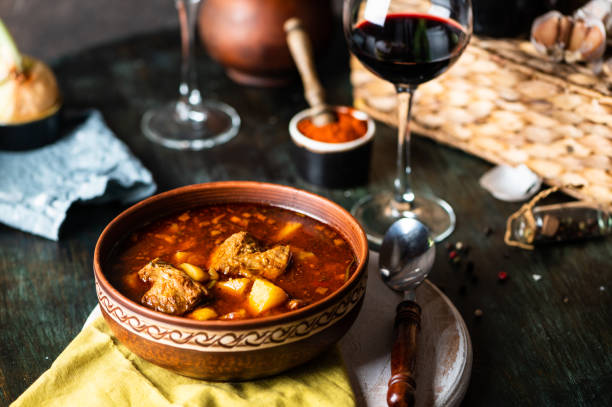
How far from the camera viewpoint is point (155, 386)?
100 cm

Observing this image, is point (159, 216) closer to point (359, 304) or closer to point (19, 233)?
point (359, 304)

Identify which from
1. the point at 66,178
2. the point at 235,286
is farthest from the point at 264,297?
the point at 66,178

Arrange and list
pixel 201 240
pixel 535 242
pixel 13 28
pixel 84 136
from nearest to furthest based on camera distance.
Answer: pixel 201 240 → pixel 535 242 → pixel 84 136 → pixel 13 28

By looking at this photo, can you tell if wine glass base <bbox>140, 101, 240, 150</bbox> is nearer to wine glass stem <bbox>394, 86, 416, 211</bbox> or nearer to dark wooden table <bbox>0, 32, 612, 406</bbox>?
dark wooden table <bbox>0, 32, 612, 406</bbox>

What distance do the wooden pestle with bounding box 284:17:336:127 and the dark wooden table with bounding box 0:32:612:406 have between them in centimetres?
17

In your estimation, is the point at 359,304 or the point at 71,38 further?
the point at 71,38

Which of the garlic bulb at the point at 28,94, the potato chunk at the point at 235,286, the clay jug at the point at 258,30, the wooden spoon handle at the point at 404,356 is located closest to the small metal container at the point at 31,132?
the garlic bulb at the point at 28,94

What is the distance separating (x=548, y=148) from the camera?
1653mm

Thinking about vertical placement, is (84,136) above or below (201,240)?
below

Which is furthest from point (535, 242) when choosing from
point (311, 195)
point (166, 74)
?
point (166, 74)

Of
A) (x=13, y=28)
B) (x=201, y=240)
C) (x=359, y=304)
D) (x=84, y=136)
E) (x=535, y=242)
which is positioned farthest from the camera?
(x=13, y=28)

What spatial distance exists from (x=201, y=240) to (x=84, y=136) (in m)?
0.84

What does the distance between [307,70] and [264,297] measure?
0.97 metres

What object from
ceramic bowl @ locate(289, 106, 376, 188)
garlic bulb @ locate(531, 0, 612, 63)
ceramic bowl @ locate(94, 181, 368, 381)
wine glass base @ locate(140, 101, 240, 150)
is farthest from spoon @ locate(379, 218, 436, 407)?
wine glass base @ locate(140, 101, 240, 150)
